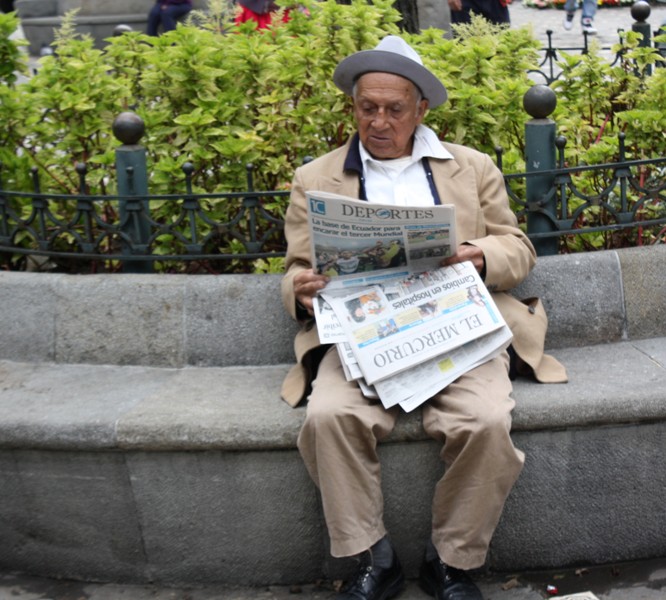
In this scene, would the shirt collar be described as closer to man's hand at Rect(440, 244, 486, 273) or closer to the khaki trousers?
man's hand at Rect(440, 244, 486, 273)

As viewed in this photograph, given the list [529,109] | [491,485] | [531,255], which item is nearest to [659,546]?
[491,485]

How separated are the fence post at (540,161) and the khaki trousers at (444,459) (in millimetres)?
1018

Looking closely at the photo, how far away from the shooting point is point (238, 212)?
180 inches

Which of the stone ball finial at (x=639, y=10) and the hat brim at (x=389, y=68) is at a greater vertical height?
the hat brim at (x=389, y=68)

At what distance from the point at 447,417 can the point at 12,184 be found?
229cm

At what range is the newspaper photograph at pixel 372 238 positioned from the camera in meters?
3.57

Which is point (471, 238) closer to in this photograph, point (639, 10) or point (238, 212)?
point (238, 212)

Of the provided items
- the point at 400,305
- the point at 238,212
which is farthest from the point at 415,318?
the point at 238,212

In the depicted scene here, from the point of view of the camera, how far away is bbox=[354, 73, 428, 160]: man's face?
3.99 meters

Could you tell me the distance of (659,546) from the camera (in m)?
4.01

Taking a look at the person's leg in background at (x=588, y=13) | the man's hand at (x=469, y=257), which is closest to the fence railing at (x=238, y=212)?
the man's hand at (x=469, y=257)

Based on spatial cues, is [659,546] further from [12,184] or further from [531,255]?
[12,184]

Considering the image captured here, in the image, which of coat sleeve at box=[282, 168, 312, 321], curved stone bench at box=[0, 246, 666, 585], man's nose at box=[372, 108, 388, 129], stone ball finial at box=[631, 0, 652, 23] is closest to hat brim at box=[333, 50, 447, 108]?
man's nose at box=[372, 108, 388, 129]

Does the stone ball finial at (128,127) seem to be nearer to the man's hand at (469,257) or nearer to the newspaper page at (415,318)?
the newspaper page at (415,318)
